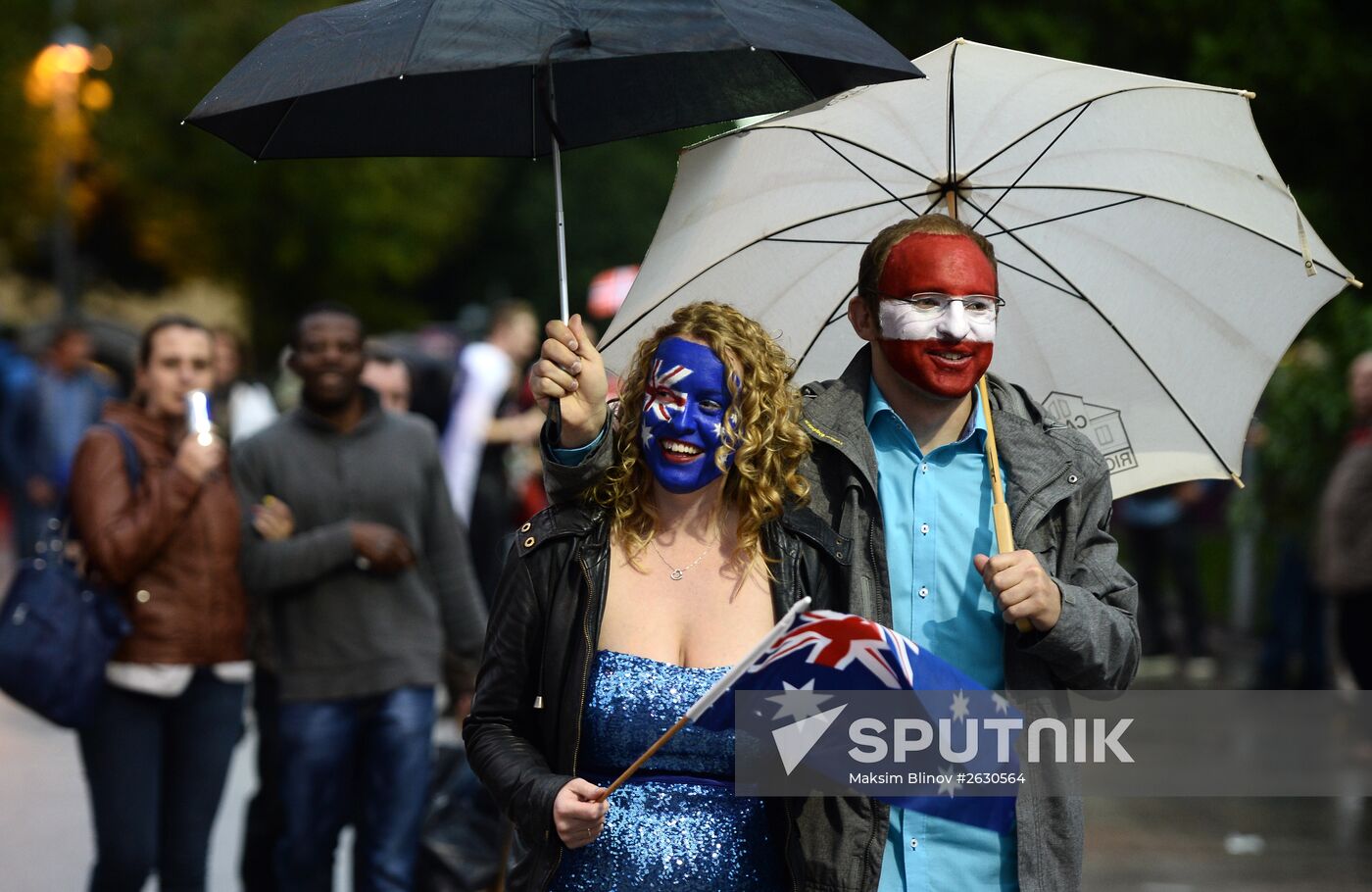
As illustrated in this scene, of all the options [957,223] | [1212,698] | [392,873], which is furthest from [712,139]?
[1212,698]

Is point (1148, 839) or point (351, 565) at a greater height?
point (351, 565)

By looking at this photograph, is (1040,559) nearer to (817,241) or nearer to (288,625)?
(817,241)

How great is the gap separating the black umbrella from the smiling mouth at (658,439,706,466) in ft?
1.12

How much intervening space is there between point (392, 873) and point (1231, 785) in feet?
16.2

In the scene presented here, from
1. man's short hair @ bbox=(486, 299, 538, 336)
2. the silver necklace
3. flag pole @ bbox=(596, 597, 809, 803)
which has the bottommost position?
flag pole @ bbox=(596, 597, 809, 803)

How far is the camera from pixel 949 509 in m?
3.40

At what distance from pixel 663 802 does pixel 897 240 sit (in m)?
1.08

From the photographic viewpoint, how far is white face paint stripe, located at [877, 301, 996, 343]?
334 cm

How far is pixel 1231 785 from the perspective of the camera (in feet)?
30.2

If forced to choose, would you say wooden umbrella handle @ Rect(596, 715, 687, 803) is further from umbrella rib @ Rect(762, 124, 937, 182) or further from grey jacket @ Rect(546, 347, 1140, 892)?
umbrella rib @ Rect(762, 124, 937, 182)

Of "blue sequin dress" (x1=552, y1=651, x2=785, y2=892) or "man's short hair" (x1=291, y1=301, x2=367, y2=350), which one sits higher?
"man's short hair" (x1=291, y1=301, x2=367, y2=350)

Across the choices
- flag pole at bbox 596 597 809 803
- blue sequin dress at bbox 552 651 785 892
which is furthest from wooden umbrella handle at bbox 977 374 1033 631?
blue sequin dress at bbox 552 651 785 892

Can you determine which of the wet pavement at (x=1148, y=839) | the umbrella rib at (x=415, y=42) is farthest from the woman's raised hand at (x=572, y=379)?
the wet pavement at (x=1148, y=839)

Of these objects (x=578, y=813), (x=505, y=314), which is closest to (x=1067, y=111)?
(x=578, y=813)
